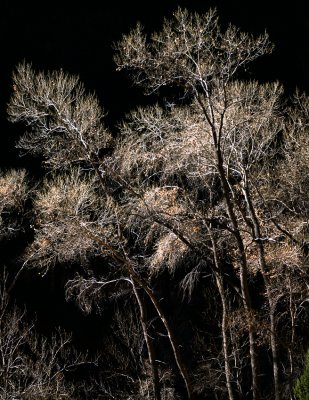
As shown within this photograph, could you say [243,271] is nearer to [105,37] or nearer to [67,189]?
[67,189]

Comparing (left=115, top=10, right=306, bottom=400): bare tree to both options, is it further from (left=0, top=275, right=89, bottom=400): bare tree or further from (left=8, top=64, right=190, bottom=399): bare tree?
(left=0, top=275, right=89, bottom=400): bare tree

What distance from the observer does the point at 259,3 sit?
114 ft

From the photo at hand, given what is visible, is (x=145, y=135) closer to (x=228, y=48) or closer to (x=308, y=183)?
(x=228, y=48)

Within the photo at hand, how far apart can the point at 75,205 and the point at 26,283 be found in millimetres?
14011

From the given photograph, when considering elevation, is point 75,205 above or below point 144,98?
below

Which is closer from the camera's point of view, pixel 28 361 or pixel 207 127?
pixel 207 127

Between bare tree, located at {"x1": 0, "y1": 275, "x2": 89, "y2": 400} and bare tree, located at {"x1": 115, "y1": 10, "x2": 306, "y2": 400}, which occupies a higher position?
bare tree, located at {"x1": 115, "y1": 10, "x2": 306, "y2": 400}

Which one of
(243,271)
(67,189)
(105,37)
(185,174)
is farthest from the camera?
(105,37)

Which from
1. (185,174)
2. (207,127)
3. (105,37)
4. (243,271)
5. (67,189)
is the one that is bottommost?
(243,271)

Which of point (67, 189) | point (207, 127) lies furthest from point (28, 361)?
point (207, 127)

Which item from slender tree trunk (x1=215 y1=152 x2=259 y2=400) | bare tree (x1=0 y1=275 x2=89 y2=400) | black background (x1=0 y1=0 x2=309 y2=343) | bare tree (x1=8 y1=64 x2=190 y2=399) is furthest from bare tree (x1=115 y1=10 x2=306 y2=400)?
black background (x1=0 y1=0 x2=309 y2=343)

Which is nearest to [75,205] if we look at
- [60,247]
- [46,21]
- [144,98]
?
[60,247]

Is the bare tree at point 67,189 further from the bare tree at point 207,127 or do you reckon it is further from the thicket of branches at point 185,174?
the bare tree at point 207,127

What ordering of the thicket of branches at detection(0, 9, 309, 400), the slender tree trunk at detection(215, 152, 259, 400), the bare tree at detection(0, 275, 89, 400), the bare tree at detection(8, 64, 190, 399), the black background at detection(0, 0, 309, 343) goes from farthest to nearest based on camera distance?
1. the black background at detection(0, 0, 309, 343)
2. the bare tree at detection(0, 275, 89, 400)
3. the bare tree at detection(8, 64, 190, 399)
4. the thicket of branches at detection(0, 9, 309, 400)
5. the slender tree trunk at detection(215, 152, 259, 400)
